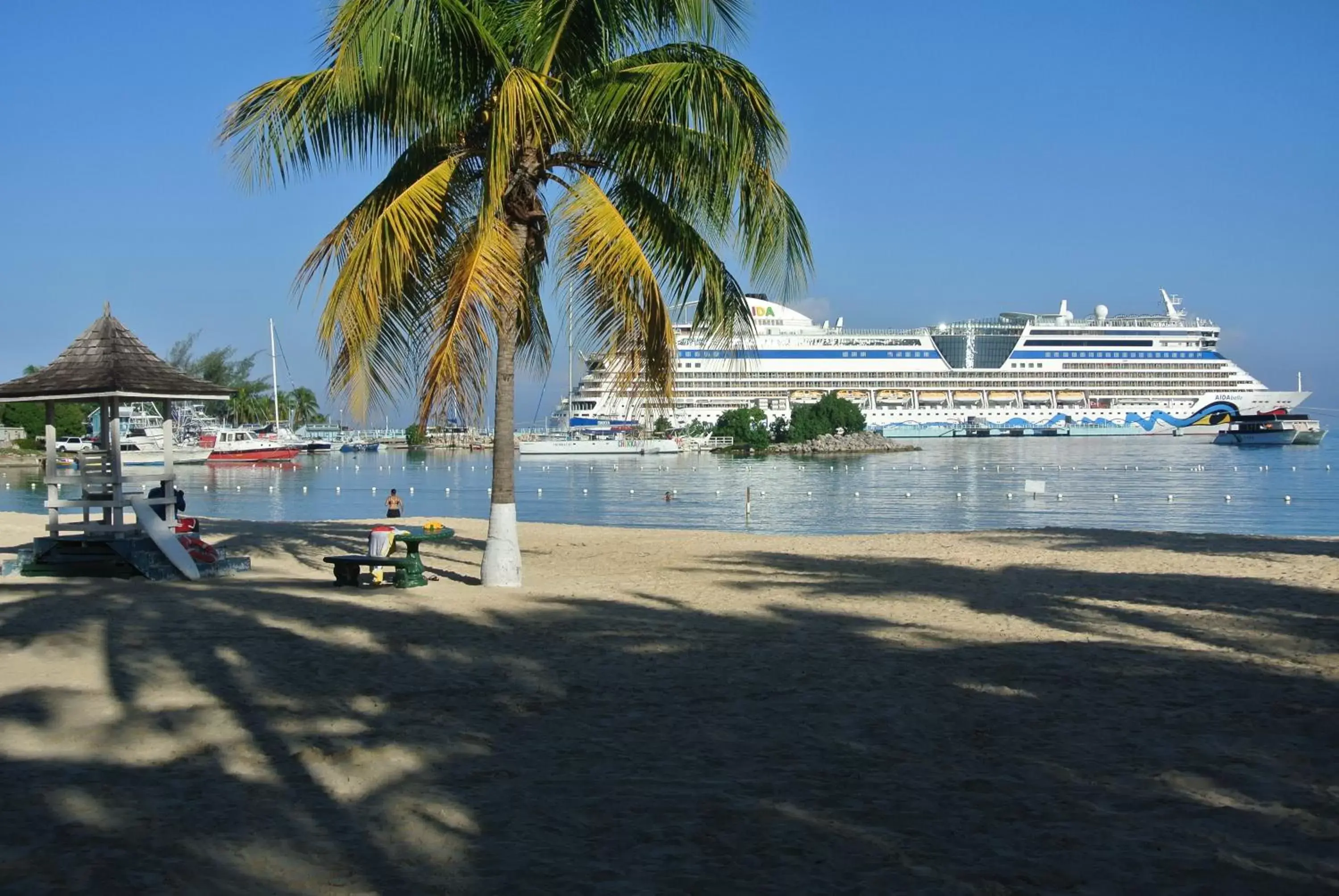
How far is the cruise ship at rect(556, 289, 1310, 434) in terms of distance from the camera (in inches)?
3428

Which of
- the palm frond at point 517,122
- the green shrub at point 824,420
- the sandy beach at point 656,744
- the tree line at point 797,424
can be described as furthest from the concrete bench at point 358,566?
the green shrub at point 824,420

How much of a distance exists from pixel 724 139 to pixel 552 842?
269 inches

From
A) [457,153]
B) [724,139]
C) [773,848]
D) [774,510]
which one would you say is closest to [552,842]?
[773,848]

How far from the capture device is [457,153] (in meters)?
9.80

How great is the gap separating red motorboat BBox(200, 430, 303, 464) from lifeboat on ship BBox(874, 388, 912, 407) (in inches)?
1722

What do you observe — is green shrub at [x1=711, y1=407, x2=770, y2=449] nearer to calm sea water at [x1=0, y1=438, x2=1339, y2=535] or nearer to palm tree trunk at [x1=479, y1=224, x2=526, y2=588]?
calm sea water at [x1=0, y1=438, x2=1339, y2=535]

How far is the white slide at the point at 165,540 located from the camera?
9453 millimetres

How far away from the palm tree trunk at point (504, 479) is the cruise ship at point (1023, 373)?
248 ft

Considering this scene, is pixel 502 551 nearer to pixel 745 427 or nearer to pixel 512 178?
pixel 512 178

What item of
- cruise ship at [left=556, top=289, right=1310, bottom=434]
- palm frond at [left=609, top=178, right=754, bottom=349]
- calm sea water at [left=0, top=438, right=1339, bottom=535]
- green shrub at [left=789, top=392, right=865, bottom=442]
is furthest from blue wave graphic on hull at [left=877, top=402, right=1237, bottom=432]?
palm frond at [left=609, top=178, right=754, bottom=349]

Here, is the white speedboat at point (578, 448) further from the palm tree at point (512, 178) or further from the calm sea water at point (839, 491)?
the palm tree at point (512, 178)

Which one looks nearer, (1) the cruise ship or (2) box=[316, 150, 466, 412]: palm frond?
(2) box=[316, 150, 466, 412]: palm frond

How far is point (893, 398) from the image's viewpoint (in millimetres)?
89875

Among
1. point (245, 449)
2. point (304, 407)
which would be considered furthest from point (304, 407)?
point (245, 449)
